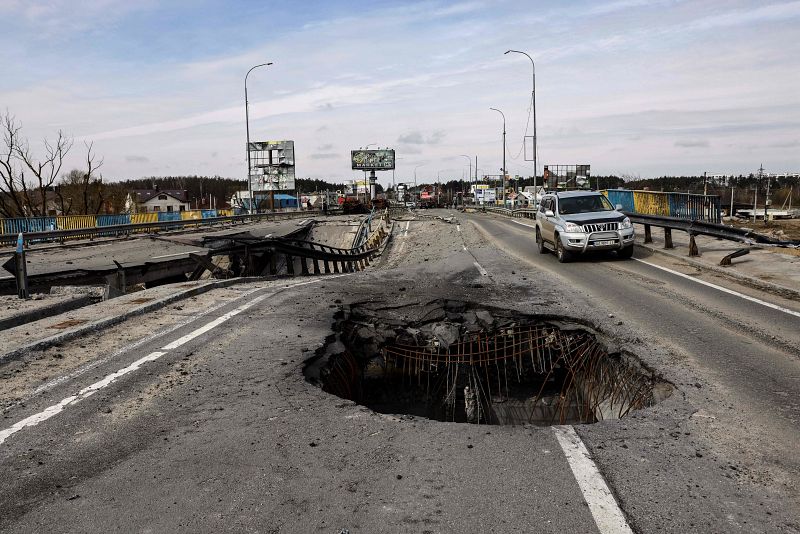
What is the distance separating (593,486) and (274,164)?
74286 millimetres

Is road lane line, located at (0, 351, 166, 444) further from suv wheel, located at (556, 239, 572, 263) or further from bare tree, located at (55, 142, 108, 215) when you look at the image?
bare tree, located at (55, 142, 108, 215)

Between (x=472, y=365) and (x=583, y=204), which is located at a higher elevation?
(x=583, y=204)

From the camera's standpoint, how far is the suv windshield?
16938mm

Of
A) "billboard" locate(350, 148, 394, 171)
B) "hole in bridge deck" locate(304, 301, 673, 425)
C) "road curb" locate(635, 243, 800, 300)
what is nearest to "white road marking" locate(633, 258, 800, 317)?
"road curb" locate(635, 243, 800, 300)

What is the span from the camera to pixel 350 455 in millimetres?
4191

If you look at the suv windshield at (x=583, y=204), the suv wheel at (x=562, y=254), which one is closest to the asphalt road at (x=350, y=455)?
the suv wheel at (x=562, y=254)

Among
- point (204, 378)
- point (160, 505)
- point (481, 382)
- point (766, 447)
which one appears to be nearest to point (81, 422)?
point (204, 378)

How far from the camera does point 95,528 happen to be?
3.28 m

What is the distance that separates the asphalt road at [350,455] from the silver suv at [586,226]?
8594 mm

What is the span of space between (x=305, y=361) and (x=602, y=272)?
938cm

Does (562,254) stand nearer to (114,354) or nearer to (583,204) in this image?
(583,204)

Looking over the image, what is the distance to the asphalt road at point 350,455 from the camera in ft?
11.1

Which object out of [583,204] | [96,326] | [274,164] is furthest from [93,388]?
[274,164]

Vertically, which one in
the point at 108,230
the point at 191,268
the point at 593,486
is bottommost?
the point at 191,268
